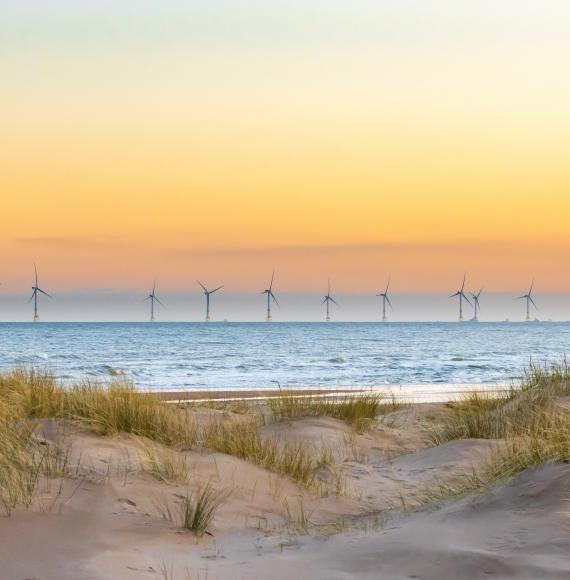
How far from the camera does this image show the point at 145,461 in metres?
8.24

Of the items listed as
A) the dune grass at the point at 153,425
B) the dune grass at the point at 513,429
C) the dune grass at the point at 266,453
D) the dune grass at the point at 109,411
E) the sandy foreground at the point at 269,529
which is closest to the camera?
the sandy foreground at the point at 269,529

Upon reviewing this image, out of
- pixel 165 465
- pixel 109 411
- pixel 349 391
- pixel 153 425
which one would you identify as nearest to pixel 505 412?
pixel 153 425

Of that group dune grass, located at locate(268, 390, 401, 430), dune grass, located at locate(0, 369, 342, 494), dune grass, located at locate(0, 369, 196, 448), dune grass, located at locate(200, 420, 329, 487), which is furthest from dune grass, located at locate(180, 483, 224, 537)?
dune grass, located at locate(268, 390, 401, 430)

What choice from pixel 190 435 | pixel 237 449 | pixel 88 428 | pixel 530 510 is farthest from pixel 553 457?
pixel 88 428

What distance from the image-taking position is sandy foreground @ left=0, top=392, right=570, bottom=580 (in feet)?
17.9

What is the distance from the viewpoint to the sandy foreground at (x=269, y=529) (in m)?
5.45

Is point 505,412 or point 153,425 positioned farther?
point 505,412

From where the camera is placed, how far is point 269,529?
23.6 feet

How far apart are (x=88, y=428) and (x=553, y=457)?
5232 millimetres

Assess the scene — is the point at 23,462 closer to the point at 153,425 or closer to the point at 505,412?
the point at 153,425

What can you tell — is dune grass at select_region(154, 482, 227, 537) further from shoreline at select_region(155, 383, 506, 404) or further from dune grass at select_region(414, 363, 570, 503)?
shoreline at select_region(155, 383, 506, 404)

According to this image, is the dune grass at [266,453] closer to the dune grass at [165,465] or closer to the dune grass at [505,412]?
the dune grass at [165,465]

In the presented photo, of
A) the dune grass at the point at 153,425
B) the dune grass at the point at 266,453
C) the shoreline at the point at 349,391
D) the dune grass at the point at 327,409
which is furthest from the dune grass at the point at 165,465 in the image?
the shoreline at the point at 349,391

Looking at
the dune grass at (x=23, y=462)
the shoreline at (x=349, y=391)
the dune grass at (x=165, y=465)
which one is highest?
the dune grass at (x=23, y=462)
